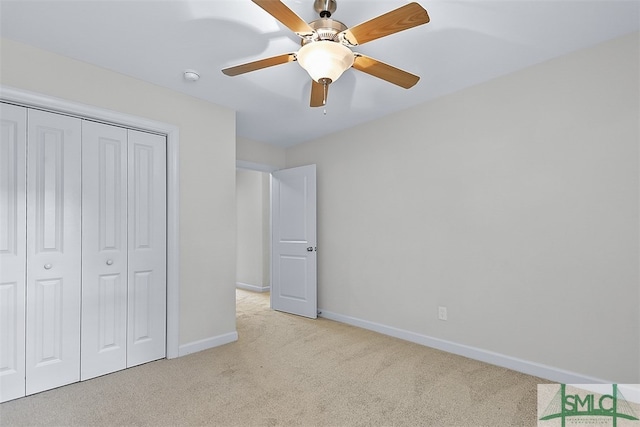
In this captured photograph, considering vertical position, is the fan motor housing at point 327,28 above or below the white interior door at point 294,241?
above

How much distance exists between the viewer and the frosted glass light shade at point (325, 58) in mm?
1735

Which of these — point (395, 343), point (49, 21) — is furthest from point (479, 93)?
point (49, 21)

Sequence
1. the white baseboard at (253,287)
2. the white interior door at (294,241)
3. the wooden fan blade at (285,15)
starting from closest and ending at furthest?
the wooden fan blade at (285,15), the white interior door at (294,241), the white baseboard at (253,287)

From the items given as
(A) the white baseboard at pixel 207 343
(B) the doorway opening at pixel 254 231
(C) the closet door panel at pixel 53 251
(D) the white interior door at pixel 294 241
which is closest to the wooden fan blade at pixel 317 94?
(C) the closet door panel at pixel 53 251

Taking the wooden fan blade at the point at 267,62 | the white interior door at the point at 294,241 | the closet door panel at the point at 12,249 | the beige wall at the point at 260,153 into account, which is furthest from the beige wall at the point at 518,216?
the closet door panel at the point at 12,249

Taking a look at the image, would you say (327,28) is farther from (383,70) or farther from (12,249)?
(12,249)

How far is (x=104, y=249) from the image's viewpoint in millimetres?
2713

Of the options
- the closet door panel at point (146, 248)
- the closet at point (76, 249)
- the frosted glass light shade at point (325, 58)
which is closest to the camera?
the frosted glass light shade at point (325, 58)

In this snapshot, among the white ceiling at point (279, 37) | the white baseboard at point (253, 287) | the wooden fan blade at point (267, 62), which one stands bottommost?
the white baseboard at point (253, 287)

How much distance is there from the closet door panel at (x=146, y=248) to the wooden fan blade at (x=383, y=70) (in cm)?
198

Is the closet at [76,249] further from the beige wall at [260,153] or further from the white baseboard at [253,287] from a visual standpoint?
the white baseboard at [253,287]

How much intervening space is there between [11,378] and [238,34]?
274 centimetres

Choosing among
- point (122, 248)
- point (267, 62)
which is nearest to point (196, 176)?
point (122, 248)

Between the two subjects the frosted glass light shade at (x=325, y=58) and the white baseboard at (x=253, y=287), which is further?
the white baseboard at (x=253, y=287)
